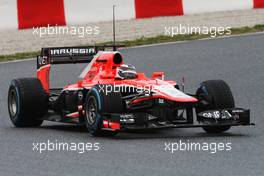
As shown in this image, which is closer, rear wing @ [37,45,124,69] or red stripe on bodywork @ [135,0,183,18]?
rear wing @ [37,45,124,69]

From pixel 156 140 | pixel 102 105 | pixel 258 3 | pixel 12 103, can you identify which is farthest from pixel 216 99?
pixel 258 3

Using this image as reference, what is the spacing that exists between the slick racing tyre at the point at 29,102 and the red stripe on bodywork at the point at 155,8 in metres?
7.28

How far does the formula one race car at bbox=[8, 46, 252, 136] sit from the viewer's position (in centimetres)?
1091

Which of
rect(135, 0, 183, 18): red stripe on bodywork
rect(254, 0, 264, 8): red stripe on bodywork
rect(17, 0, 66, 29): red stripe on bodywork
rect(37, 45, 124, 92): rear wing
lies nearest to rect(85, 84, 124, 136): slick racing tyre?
rect(37, 45, 124, 92): rear wing

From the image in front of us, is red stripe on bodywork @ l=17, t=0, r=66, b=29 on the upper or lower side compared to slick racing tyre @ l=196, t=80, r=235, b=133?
upper

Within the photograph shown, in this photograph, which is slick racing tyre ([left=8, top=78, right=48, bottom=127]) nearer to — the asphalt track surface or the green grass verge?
the asphalt track surface

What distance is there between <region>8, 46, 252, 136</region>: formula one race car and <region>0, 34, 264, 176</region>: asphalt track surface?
0.15m

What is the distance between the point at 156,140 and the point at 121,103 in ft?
1.81

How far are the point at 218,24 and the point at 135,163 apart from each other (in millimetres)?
10785

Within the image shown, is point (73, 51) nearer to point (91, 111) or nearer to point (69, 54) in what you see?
point (69, 54)

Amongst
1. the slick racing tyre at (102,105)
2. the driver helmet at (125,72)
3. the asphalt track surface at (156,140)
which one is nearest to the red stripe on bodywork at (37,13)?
the asphalt track surface at (156,140)

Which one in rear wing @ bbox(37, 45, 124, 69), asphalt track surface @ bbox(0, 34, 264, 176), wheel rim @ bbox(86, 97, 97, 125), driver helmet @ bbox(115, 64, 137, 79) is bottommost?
asphalt track surface @ bbox(0, 34, 264, 176)

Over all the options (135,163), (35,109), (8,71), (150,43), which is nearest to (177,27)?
(150,43)

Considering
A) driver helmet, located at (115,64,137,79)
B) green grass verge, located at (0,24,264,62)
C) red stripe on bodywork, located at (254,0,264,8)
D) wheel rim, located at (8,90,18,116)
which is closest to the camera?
driver helmet, located at (115,64,137,79)
